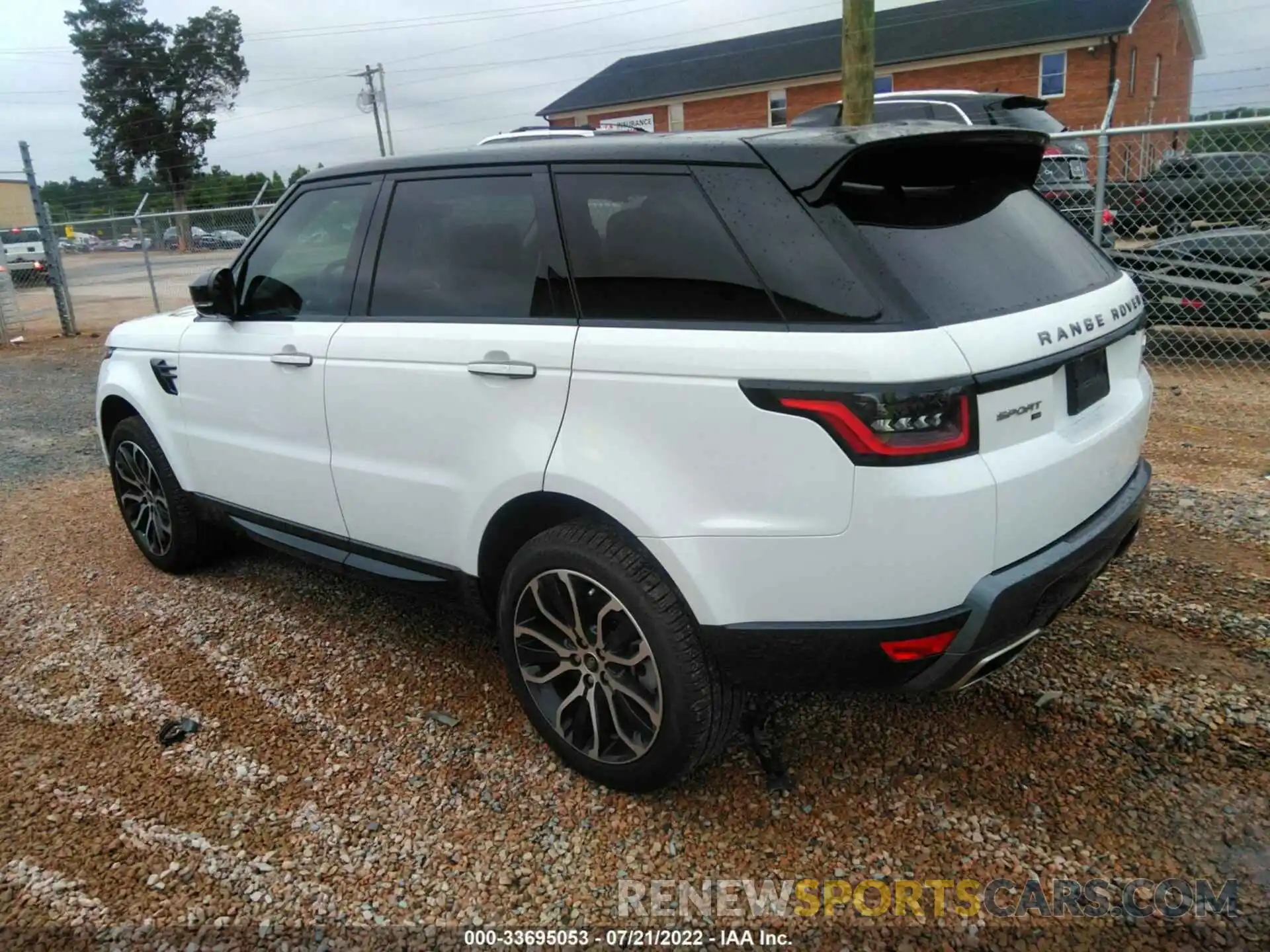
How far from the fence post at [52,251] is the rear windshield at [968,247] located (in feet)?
47.0

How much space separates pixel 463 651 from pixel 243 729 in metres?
0.84

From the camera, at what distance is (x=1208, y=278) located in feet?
25.3

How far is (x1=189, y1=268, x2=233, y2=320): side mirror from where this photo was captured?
3623mm

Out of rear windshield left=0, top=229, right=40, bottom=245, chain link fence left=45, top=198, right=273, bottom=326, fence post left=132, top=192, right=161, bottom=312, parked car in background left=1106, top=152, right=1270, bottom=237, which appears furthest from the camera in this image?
rear windshield left=0, top=229, right=40, bottom=245

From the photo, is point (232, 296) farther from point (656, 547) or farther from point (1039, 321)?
point (1039, 321)

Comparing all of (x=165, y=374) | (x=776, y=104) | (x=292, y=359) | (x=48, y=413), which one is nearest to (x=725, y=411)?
(x=292, y=359)

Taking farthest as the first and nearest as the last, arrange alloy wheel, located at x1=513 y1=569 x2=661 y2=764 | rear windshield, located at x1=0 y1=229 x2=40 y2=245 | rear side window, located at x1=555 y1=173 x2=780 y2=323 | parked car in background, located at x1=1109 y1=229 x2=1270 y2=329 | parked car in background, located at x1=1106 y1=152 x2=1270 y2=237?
rear windshield, located at x1=0 y1=229 x2=40 y2=245
parked car in background, located at x1=1106 y1=152 x2=1270 y2=237
parked car in background, located at x1=1109 y1=229 x2=1270 y2=329
alloy wheel, located at x1=513 y1=569 x2=661 y2=764
rear side window, located at x1=555 y1=173 x2=780 y2=323

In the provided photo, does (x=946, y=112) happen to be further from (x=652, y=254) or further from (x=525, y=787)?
(x=525, y=787)

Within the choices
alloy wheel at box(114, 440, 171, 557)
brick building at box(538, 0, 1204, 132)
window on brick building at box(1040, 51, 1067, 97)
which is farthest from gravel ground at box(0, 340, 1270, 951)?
window on brick building at box(1040, 51, 1067, 97)

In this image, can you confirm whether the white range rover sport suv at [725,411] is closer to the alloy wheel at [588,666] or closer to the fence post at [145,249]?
the alloy wheel at [588,666]

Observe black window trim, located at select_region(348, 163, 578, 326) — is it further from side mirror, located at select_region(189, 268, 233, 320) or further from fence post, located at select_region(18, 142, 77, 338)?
fence post, located at select_region(18, 142, 77, 338)

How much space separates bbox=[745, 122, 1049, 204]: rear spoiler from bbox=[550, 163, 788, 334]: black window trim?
16 cm
